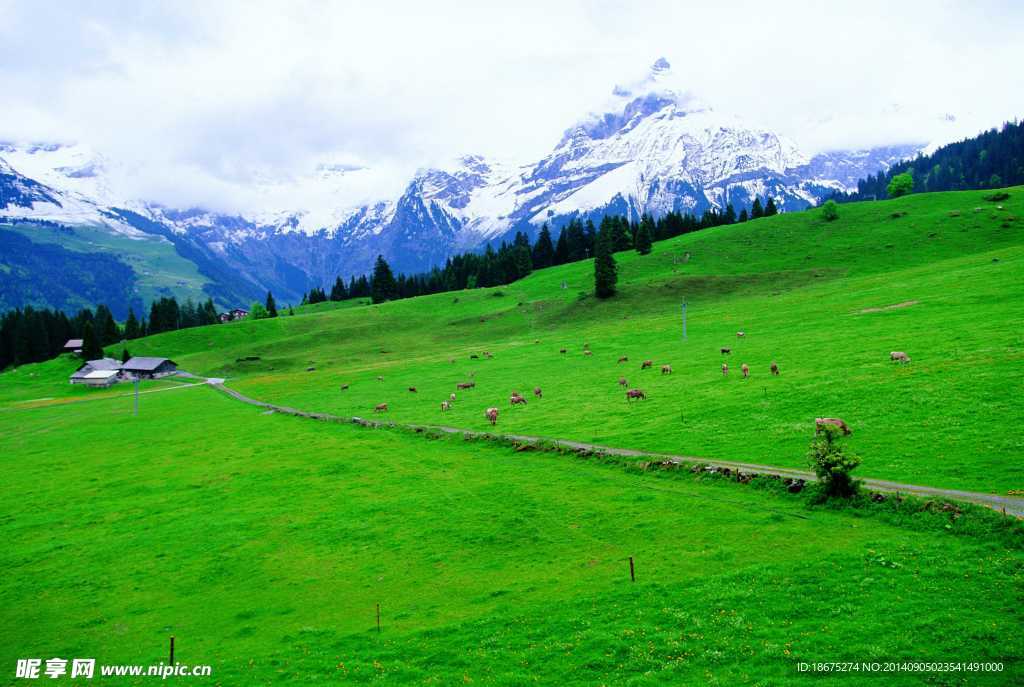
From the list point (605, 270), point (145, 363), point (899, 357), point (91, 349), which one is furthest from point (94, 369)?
point (899, 357)

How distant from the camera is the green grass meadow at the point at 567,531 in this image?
17906 mm

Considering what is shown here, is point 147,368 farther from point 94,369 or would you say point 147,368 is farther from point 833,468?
point 833,468

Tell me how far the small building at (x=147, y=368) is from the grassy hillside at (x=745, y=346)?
17.4ft

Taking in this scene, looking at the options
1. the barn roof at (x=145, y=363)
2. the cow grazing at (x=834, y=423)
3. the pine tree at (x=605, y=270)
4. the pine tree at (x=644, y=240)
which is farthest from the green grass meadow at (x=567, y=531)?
the pine tree at (x=644, y=240)

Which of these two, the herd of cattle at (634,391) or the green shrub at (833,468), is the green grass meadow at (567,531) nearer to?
the herd of cattle at (634,391)

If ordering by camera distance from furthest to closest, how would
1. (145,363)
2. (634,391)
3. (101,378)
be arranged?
(145,363)
(101,378)
(634,391)

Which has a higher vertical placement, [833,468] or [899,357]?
[899,357]

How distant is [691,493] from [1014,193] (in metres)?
153

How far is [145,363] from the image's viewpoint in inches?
5487

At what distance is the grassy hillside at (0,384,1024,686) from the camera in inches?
677

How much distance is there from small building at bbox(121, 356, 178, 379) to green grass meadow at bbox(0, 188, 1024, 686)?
231 feet

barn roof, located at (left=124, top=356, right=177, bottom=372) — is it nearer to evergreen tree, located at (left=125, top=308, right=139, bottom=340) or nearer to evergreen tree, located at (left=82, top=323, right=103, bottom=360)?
evergreen tree, located at (left=82, top=323, right=103, bottom=360)

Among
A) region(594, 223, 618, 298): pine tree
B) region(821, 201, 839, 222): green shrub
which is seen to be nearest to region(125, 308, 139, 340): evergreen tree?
region(594, 223, 618, 298): pine tree

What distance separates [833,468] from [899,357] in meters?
24.7
